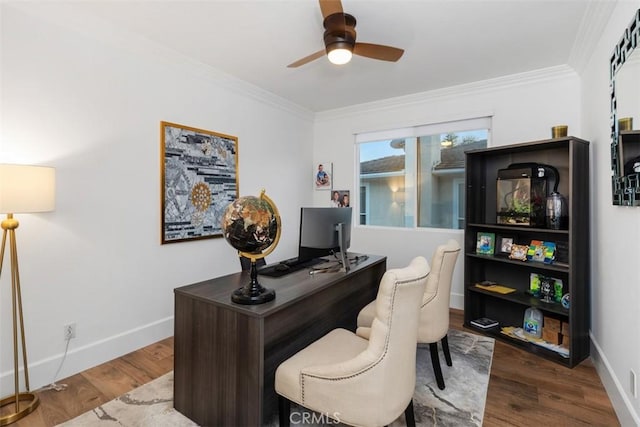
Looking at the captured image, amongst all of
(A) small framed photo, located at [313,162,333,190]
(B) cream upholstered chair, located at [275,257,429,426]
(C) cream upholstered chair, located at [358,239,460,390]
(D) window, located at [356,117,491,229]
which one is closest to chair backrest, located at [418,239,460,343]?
(C) cream upholstered chair, located at [358,239,460,390]

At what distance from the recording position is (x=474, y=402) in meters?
1.94

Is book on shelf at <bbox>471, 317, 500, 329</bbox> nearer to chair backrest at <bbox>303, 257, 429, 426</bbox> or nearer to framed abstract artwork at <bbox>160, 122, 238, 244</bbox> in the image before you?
chair backrest at <bbox>303, 257, 429, 426</bbox>

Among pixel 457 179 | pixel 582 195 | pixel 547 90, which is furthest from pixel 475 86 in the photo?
pixel 582 195

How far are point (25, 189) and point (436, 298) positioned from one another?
99.9 inches

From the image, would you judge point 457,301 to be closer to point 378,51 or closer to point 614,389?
point 614,389

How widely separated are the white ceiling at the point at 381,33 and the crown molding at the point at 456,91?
9 cm

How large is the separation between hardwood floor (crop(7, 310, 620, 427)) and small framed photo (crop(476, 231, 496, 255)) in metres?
0.92

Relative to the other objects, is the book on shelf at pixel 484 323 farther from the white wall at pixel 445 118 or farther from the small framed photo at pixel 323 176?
the small framed photo at pixel 323 176

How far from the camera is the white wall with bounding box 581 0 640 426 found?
→ 1689 millimetres

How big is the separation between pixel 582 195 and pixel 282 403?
2670 millimetres

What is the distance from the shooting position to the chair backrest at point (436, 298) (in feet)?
6.61

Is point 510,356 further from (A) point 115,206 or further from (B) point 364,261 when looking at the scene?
(A) point 115,206

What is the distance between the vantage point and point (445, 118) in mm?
3662

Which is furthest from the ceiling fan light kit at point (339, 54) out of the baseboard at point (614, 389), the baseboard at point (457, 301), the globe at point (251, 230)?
the baseboard at point (457, 301)
